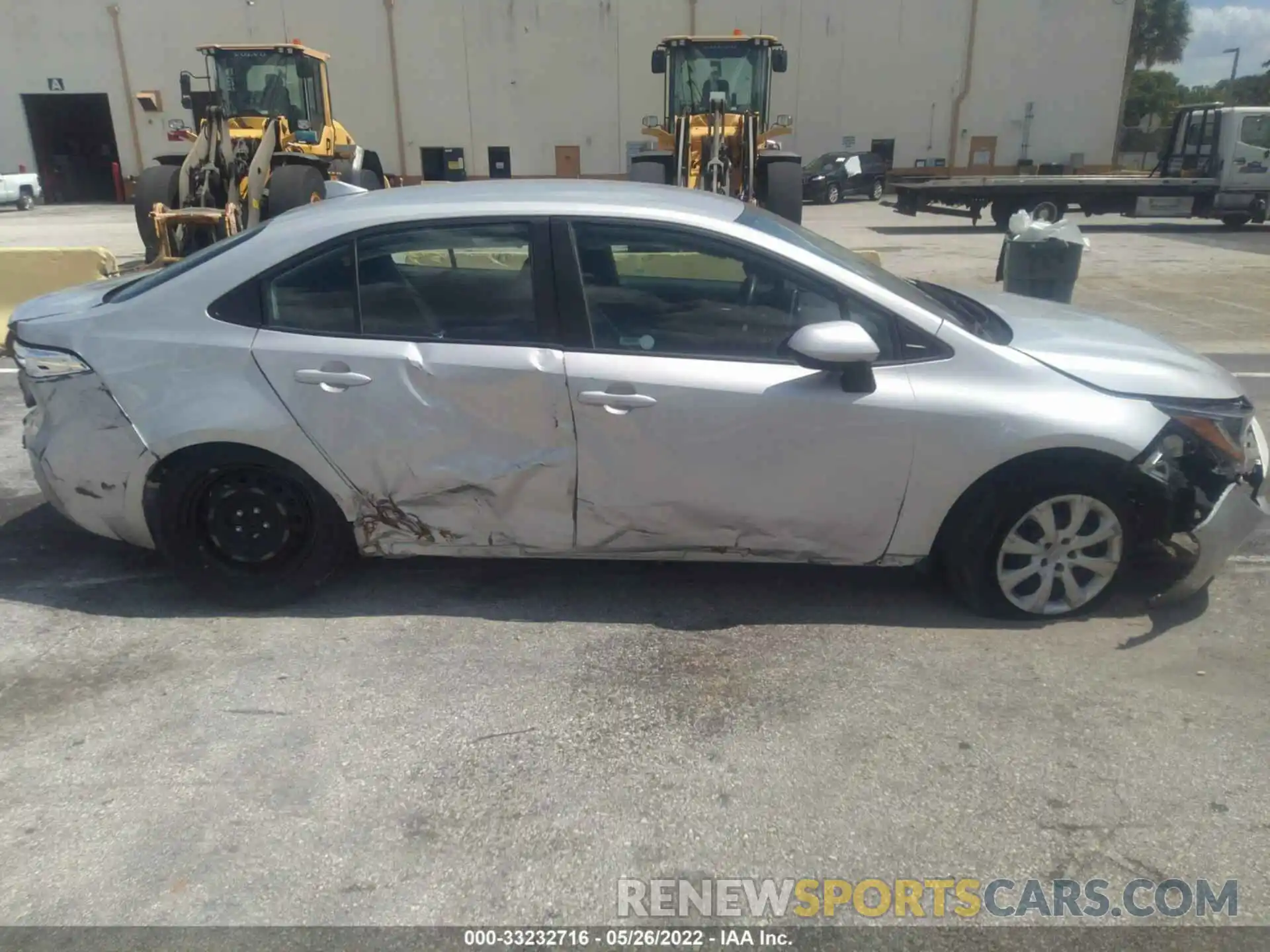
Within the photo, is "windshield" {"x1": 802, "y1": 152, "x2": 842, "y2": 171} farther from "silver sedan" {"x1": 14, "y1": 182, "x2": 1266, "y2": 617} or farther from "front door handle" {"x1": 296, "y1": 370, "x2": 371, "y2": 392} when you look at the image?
"front door handle" {"x1": 296, "y1": 370, "x2": 371, "y2": 392}

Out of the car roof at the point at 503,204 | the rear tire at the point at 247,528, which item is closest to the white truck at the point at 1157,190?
the car roof at the point at 503,204

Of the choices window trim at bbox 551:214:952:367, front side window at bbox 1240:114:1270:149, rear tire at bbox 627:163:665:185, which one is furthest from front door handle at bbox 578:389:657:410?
front side window at bbox 1240:114:1270:149

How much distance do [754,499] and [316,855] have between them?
1.94 metres

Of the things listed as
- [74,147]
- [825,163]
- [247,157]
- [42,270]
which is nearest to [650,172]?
[247,157]

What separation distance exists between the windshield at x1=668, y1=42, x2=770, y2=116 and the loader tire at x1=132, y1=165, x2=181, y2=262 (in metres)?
9.53

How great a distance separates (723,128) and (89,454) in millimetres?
14002

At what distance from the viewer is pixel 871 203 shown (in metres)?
30.7

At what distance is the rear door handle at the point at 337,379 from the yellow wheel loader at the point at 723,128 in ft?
38.7

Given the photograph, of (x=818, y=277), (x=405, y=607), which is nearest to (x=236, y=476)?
(x=405, y=607)

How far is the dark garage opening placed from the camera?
34469 mm

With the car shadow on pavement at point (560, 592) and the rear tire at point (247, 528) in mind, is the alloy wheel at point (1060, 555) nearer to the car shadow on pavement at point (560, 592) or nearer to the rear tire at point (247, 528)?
the car shadow on pavement at point (560, 592)

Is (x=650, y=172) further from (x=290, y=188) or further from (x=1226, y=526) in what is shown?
(x=1226, y=526)

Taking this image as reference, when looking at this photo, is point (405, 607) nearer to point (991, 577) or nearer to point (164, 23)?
point (991, 577)

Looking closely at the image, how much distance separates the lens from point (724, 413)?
3543 millimetres
